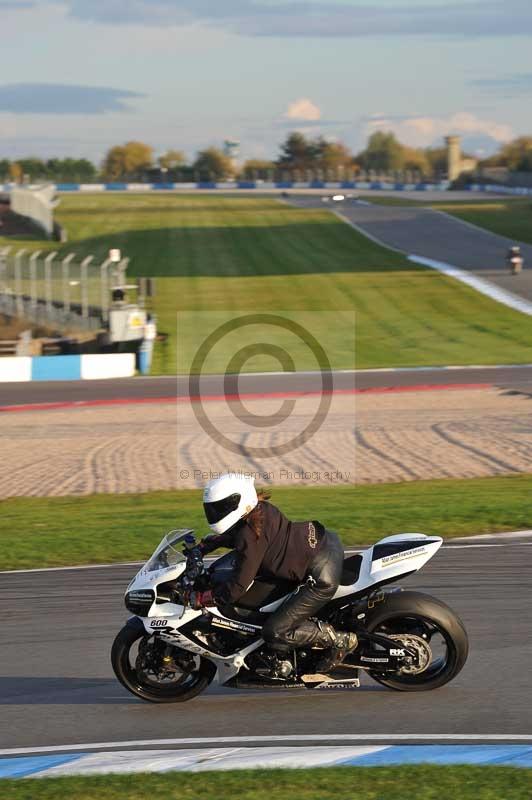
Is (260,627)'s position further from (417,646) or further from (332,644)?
(417,646)

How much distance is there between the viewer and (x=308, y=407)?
23.9 meters

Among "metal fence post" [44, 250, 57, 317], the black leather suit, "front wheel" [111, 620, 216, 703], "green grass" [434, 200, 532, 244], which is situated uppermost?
"green grass" [434, 200, 532, 244]

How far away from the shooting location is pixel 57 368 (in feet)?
97.9

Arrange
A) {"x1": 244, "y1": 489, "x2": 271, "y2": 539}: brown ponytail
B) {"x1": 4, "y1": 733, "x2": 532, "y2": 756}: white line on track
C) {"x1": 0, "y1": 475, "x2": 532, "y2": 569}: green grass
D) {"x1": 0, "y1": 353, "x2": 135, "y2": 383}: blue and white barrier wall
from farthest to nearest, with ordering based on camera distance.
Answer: {"x1": 0, "y1": 353, "x2": 135, "y2": 383}: blue and white barrier wall → {"x1": 0, "y1": 475, "x2": 532, "y2": 569}: green grass → {"x1": 244, "y1": 489, "x2": 271, "y2": 539}: brown ponytail → {"x1": 4, "y1": 733, "x2": 532, "y2": 756}: white line on track

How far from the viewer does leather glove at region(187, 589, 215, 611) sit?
23.6ft

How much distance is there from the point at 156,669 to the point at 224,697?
1.70ft

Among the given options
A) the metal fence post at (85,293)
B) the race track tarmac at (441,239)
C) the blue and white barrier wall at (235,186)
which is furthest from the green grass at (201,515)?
the blue and white barrier wall at (235,186)

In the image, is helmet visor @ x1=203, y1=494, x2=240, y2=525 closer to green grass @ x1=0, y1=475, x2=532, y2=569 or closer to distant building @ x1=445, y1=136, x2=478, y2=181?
green grass @ x1=0, y1=475, x2=532, y2=569

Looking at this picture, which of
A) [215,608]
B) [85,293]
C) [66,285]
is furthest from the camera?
[85,293]

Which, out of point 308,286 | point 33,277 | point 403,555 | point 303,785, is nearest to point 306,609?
point 403,555

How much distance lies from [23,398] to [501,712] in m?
21.1

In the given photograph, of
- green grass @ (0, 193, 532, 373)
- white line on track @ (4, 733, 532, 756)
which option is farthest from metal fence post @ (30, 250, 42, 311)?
white line on track @ (4, 733, 532, 756)

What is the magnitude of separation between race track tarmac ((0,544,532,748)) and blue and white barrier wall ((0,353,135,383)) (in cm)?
2044

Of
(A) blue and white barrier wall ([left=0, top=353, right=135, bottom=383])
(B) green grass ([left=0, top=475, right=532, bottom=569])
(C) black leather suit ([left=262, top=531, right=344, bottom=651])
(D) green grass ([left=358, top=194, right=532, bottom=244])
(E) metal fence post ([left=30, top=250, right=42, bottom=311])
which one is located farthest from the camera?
(D) green grass ([left=358, top=194, right=532, bottom=244])
